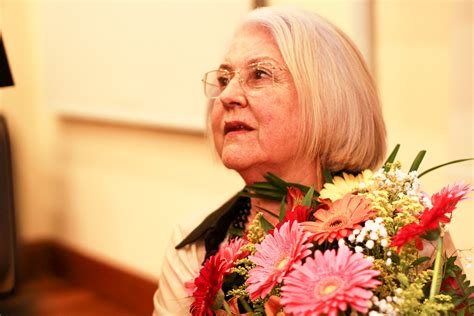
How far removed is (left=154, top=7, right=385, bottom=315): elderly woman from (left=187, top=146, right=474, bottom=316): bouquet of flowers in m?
0.25

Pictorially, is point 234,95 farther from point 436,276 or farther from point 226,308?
point 436,276

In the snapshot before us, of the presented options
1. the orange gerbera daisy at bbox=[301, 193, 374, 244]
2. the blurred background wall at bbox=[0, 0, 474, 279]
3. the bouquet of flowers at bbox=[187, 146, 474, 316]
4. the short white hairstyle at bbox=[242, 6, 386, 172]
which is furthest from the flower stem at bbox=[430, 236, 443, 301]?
the blurred background wall at bbox=[0, 0, 474, 279]

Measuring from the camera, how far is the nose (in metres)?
1.50

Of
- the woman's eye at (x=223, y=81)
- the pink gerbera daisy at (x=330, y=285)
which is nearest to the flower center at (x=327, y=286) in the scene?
the pink gerbera daisy at (x=330, y=285)

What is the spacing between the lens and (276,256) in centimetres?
106

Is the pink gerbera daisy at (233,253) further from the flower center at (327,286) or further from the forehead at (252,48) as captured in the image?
the forehead at (252,48)

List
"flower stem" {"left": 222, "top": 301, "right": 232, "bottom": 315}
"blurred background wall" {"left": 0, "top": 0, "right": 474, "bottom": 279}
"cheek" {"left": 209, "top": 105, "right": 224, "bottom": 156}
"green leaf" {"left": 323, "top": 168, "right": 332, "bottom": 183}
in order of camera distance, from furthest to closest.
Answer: "blurred background wall" {"left": 0, "top": 0, "right": 474, "bottom": 279}
"cheek" {"left": 209, "top": 105, "right": 224, "bottom": 156}
"green leaf" {"left": 323, "top": 168, "right": 332, "bottom": 183}
"flower stem" {"left": 222, "top": 301, "right": 232, "bottom": 315}

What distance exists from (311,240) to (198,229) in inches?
24.5

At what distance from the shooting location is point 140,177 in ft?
12.5

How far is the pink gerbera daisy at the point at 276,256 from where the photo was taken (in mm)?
1016

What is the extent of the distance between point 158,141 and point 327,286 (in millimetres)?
2728

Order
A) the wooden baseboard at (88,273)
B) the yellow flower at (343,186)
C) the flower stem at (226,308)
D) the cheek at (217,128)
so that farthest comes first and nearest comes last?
the wooden baseboard at (88,273) < the cheek at (217,128) < the yellow flower at (343,186) < the flower stem at (226,308)

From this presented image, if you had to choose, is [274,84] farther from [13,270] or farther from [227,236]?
[13,270]

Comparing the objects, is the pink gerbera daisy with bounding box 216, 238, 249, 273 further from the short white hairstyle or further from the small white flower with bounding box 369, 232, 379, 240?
the short white hairstyle
